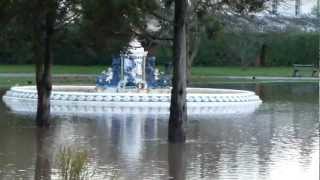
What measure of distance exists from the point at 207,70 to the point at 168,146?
113 ft

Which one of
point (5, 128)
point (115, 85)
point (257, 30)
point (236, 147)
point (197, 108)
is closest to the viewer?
point (236, 147)

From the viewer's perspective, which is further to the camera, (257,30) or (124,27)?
(257,30)

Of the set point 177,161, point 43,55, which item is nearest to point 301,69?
point 43,55

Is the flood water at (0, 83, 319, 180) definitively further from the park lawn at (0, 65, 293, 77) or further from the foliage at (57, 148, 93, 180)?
the park lawn at (0, 65, 293, 77)

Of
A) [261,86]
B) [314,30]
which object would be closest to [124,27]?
[261,86]

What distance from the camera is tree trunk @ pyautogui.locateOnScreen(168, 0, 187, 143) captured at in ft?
50.5

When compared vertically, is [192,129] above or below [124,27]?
below

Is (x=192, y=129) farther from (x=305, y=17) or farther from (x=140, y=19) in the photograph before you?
(x=305, y=17)

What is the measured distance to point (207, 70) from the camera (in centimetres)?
4966

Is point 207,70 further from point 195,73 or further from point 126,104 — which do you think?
point 126,104

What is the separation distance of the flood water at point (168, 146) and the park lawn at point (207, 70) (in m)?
23.1

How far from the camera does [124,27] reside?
1567cm

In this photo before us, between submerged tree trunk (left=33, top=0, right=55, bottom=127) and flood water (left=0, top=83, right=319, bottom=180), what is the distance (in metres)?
0.44

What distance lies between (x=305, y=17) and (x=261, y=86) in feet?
76.0
